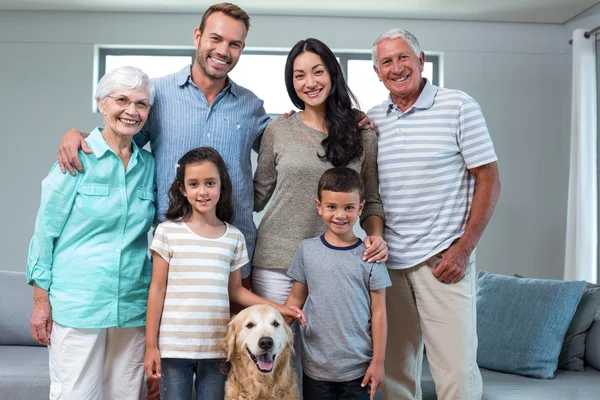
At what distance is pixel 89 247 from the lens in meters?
1.94

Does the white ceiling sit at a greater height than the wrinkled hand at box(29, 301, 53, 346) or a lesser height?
greater

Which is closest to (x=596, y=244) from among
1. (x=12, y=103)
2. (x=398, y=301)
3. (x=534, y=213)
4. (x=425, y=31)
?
(x=534, y=213)

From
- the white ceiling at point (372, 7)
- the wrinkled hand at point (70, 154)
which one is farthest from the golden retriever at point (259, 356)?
the white ceiling at point (372, 7)

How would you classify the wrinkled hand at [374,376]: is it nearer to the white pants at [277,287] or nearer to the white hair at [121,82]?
the white pants at [277,287]

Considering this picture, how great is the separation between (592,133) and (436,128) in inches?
122

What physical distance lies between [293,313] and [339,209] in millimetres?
369

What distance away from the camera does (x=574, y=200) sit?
480cm

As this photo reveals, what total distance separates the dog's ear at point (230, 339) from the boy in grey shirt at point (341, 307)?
10.3 inches

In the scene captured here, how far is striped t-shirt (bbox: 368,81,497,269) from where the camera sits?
2195 millimetres

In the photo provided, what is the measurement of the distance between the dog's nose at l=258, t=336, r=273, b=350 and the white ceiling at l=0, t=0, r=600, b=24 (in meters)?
3.65

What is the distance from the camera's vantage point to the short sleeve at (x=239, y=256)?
6.88 ft

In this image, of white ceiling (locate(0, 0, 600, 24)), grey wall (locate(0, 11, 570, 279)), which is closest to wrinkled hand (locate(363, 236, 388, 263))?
white ceiling (locate(0, 0, 600, 24))

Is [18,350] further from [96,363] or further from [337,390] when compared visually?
[337,390]

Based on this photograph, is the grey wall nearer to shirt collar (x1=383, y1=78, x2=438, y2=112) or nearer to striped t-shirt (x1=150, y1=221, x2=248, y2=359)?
shirt collar (x1=383, y1=78, x2=438, y2=112)
